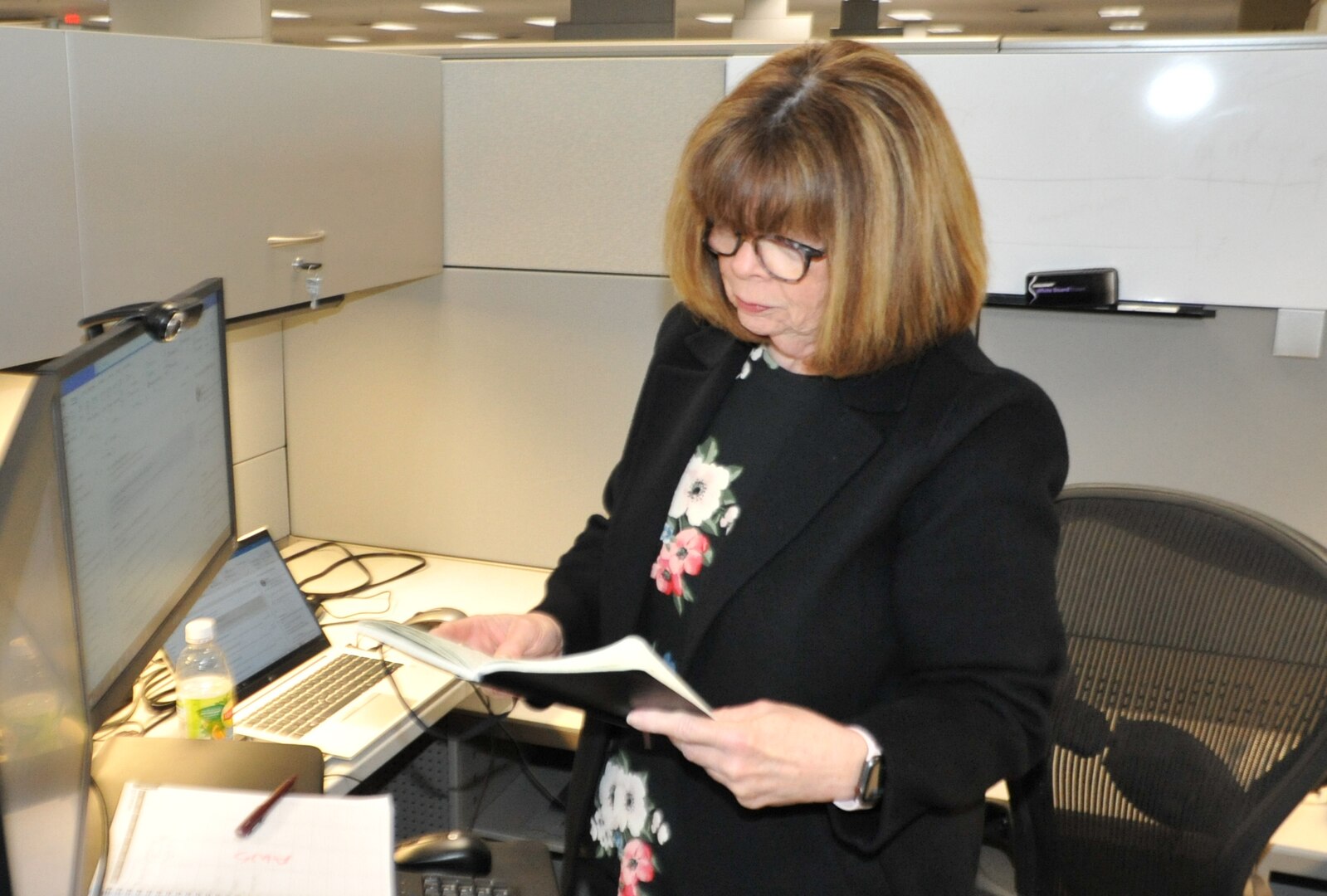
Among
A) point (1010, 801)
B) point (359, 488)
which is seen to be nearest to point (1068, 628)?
point (1010, 801)

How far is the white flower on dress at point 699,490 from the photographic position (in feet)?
3.52

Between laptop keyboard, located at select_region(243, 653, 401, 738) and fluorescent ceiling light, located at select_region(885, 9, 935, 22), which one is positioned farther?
fluorescent ceiling light, located at select_region(885, 9, 935, 22)

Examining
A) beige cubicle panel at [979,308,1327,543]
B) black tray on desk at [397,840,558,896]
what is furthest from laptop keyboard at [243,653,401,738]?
beige cubicle panel at [979,308,1327,543]

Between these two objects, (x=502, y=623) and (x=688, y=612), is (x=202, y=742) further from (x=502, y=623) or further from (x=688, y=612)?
(x=688, y=612)

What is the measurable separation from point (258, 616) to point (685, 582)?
2.45 feet

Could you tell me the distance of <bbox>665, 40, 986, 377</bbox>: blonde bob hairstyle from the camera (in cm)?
93

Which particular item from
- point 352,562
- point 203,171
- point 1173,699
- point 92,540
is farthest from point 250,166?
point 1173,699

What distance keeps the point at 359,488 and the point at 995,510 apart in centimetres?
144

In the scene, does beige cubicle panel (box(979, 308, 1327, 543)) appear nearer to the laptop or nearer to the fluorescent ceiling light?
the laptop

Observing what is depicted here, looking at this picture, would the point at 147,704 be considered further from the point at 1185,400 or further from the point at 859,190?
the point at 1185,400

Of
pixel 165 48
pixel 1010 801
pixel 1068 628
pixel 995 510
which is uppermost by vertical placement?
pixel 165 48

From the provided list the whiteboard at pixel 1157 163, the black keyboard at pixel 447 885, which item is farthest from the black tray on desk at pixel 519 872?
the whiteboard at pixel 1157 163

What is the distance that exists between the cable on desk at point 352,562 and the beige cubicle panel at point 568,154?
0.55m

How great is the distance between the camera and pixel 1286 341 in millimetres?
1485
